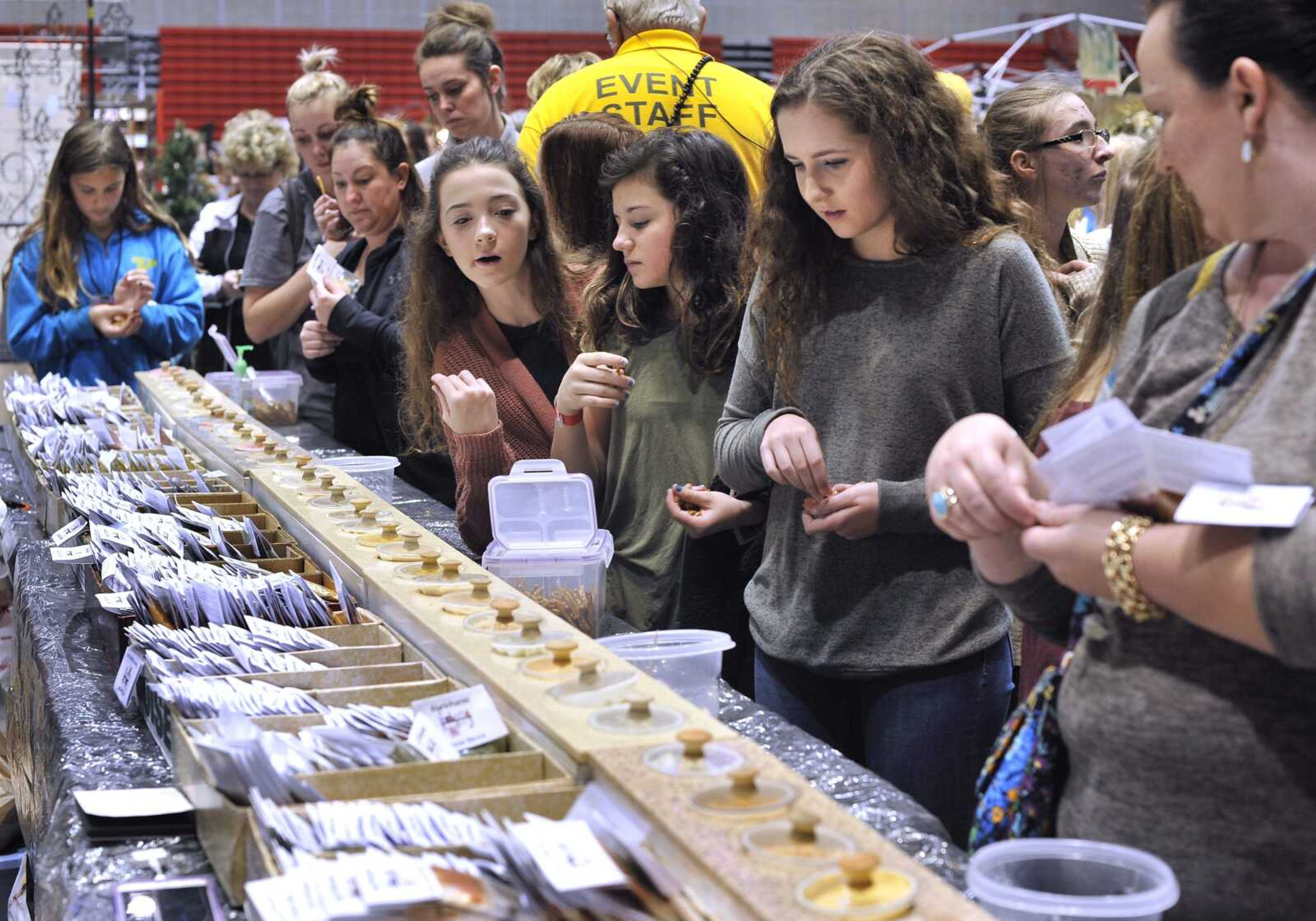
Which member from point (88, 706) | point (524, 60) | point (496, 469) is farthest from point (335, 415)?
point (524, 60)

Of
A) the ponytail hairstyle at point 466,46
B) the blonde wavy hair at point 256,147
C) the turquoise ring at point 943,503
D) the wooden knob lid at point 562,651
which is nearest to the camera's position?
the turquoise ring at point 943,503

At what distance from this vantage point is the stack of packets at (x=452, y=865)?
1058 millimetres

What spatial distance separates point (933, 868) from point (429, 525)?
5.41 ft

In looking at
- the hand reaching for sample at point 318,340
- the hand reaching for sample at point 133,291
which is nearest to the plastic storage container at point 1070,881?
the hand reaching for sample at point 318,340

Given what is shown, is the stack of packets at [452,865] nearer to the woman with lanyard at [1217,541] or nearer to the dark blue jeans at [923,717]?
the woman with lanyard at [1217,541]

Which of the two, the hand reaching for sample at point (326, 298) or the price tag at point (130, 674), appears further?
the hand reaching for sample at point (326, 298)

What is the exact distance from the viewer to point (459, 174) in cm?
291

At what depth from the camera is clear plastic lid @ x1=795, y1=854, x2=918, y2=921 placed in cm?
100

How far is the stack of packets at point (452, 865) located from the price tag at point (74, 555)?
1132 millimetres

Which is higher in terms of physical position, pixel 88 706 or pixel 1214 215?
pixel 1214 215

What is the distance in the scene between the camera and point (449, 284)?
294 centimetres

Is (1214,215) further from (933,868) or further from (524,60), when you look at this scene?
(524,60)

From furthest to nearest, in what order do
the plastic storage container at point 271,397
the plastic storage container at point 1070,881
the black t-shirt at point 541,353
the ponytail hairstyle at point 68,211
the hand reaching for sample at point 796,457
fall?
the ponytail hairstyle at point 68,211 → the plastic storage container at point 271,397 → the black t-shirt at point 541,353 → the hand reaching for sample at point 796,457 → the plastic storage container at point 1070,881

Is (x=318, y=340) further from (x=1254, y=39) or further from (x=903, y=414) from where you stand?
(x=1254, y=39)
